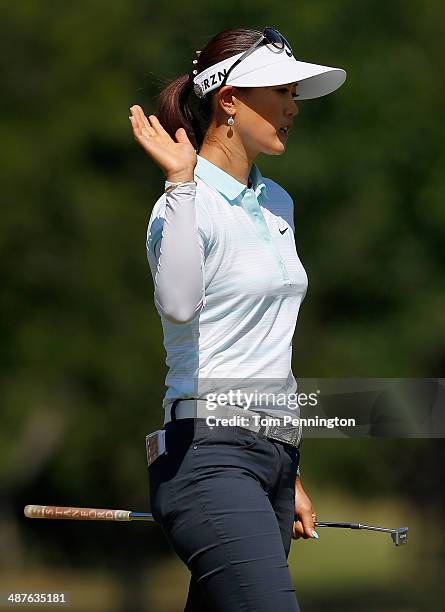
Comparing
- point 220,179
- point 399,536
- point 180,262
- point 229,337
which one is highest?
point 220,179

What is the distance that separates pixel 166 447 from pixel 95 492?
36.0 feet

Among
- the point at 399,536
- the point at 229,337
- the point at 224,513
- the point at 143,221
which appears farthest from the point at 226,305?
the point at 143,221

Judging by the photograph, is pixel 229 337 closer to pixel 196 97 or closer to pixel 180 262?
pixel 180 262

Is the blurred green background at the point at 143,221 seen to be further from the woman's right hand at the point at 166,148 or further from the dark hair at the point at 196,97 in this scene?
the woman's right hand at the point at 166,148

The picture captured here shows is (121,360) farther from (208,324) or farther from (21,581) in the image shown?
(208,324)

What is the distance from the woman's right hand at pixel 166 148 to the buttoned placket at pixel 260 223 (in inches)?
8.4

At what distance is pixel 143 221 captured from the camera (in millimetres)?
12766

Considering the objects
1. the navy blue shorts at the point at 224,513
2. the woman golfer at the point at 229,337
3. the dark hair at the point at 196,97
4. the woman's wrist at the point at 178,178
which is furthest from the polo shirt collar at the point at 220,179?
the navy blue shorts at the point at 224,513

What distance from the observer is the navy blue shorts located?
260cm

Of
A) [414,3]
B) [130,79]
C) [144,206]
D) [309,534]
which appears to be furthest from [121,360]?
[309,534]

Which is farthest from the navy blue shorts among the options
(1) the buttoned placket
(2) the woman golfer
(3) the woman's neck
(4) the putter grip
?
(3) the woman's neck

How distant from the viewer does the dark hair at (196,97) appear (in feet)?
9.88

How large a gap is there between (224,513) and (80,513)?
0.48m

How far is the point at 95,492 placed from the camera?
13.5 metres
